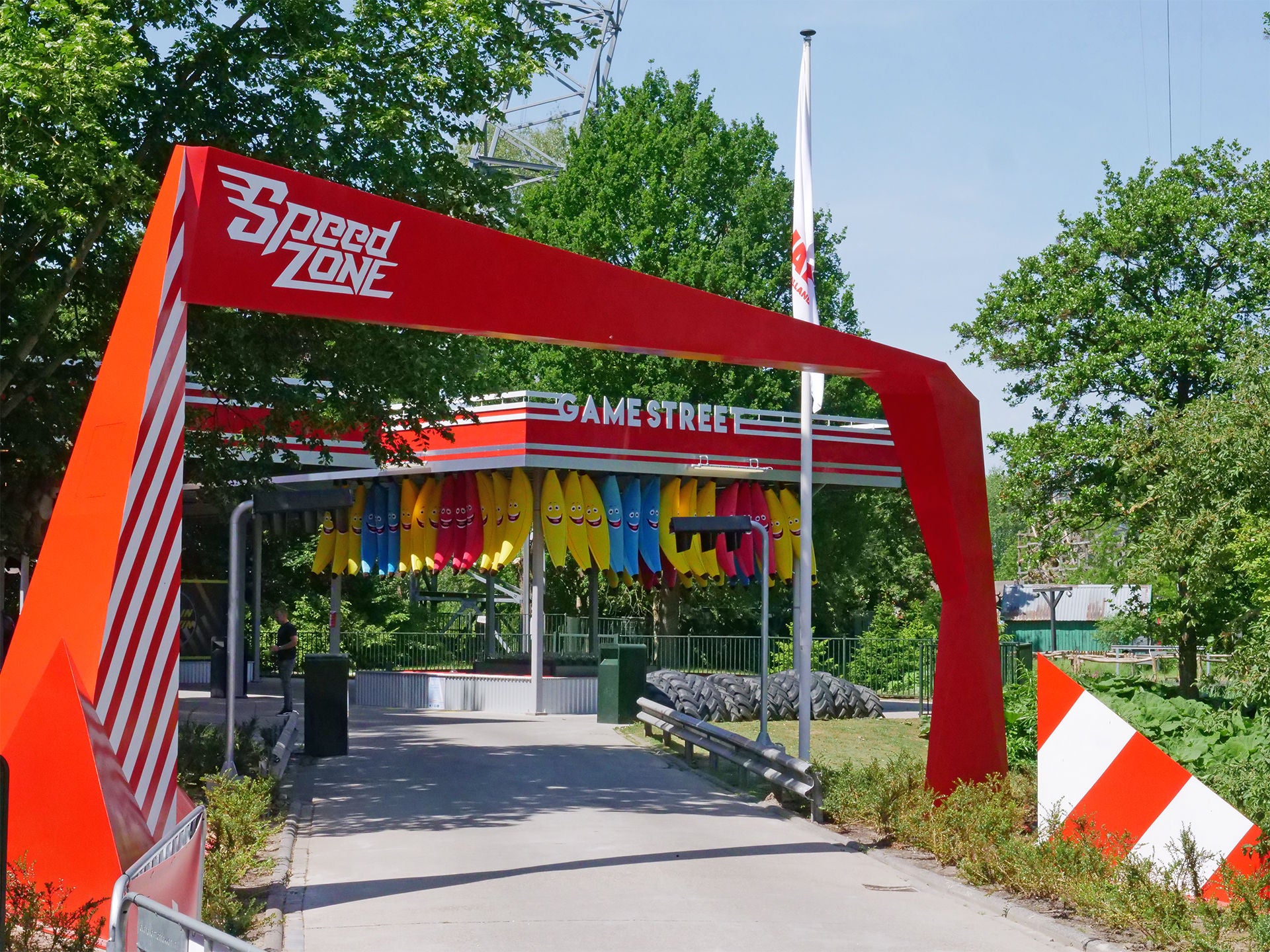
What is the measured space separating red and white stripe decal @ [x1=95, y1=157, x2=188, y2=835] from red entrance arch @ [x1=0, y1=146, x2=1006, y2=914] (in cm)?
1

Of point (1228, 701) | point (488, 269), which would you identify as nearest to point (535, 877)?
point (488, 269)

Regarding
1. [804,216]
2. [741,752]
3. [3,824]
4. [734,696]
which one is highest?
[804,216]

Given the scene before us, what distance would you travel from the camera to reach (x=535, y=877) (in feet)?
34.1

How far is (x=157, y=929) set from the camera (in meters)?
4.96

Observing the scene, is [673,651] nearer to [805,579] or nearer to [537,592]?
[537,592]

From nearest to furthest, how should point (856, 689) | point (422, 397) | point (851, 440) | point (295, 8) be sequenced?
point (295, 8)
point (422, 397)
point (856, 689)
point (851, 440)

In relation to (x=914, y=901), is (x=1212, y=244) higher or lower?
higher

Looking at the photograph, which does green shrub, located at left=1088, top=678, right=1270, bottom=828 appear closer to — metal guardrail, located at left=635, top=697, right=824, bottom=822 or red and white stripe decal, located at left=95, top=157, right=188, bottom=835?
metal guardrail, located at left=635, top=697, right=824, bottom=822

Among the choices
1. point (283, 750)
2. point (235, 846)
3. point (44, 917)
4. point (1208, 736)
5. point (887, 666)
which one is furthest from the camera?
point (887, 666)

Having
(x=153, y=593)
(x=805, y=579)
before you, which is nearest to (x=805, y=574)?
(x=805, y=579)

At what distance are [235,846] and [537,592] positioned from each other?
1598 cm

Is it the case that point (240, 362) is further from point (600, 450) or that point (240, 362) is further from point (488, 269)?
point (600, 450)

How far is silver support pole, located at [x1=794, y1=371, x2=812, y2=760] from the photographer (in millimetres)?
15539

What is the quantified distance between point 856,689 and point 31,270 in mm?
16689
